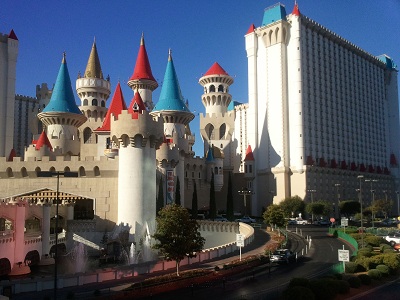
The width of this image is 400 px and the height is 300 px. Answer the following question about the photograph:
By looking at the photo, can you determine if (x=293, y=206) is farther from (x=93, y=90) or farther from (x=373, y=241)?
(x=93, y=90)

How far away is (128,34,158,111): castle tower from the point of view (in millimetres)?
79812

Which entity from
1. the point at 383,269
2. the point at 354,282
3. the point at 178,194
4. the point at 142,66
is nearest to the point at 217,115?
the point at 142,66

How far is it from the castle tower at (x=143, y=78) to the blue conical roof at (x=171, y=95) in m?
7.76

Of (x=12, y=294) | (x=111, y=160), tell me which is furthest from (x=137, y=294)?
(x=111, y=160)

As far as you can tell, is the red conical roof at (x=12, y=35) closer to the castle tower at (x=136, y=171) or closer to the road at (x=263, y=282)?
the castle tower at (x=136, y=171)

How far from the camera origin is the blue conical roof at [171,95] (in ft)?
234

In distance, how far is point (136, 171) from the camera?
4309 cm

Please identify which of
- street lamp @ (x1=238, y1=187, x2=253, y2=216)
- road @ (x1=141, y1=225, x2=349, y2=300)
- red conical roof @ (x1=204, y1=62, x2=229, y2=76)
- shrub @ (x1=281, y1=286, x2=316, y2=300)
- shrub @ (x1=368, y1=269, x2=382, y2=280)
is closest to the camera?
shrub @ (x1=281, y1=286, x2=316, y2=300)

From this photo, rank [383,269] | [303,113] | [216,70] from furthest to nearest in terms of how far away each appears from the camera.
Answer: [216,70]
[303,113]
[383,269]

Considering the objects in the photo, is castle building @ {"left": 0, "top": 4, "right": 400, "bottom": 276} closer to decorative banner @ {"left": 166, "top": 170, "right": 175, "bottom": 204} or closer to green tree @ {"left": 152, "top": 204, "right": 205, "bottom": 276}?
decorative banner @ {"left": 166, "top": 170, "right": 175, "bottom": 204}

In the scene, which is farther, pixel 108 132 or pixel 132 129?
pixel 108 132

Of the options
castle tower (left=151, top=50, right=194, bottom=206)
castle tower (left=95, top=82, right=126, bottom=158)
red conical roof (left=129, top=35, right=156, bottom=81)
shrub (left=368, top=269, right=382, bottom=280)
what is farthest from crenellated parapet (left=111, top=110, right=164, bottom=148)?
red conical roof (left=129, top=35, right=156, bottom=81)

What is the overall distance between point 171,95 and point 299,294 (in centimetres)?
5502

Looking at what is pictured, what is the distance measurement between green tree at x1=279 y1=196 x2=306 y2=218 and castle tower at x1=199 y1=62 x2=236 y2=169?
19795 millimetres
